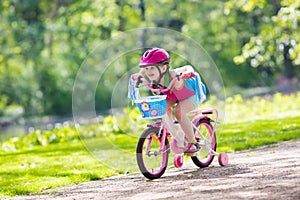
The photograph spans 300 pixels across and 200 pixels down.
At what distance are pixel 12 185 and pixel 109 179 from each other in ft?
3.87

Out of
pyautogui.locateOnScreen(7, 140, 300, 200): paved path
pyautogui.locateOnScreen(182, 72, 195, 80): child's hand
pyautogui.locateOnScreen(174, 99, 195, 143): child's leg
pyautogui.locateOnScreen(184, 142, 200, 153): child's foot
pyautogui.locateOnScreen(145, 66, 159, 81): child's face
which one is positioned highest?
pyautogui.locateOnScreen(145, 66, 159, 81): child's face

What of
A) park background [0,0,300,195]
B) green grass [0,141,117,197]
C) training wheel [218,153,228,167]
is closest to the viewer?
training wheel [218,153,228,167]

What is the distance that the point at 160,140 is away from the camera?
22.3ft

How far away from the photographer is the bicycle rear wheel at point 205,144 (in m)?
7.26

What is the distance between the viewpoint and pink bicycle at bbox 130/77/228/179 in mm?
6426

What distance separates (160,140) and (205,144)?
71cm

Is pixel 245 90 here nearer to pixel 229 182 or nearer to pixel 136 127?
pixel 136 127

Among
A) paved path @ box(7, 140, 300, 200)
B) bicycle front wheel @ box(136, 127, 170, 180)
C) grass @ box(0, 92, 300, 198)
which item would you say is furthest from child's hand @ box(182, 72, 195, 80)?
grass @ box(0, 92, 300, 198)

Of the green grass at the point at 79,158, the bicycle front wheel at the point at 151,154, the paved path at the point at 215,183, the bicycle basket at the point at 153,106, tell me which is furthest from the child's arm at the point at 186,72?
the green grass at the point at 79,158

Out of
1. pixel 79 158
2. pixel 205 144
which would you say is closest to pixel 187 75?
pixel 205 144

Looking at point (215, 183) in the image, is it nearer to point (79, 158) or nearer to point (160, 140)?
point (160, 140)

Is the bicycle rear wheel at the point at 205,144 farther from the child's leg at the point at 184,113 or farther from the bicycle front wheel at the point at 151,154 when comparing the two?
the bicycle front wheel at the point at 151,154

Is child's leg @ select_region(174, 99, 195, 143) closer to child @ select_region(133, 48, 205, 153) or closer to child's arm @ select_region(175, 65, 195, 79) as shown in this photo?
child @ select_region(133, 48, 205, 153)

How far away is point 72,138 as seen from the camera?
13984 millimetres
